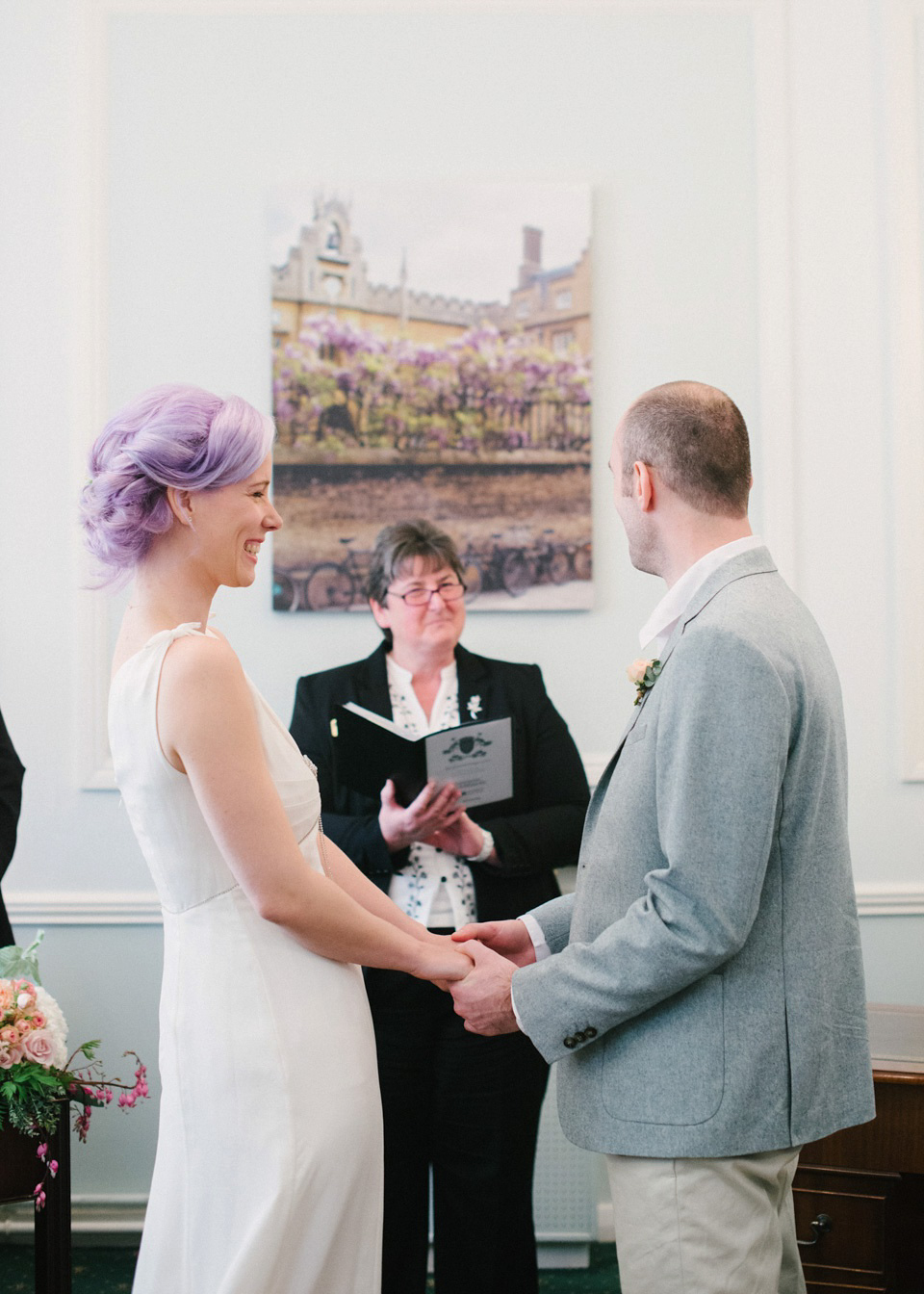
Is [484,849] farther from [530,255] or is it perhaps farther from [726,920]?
[530,255]

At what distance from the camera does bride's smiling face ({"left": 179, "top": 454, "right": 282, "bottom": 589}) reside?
175 cm

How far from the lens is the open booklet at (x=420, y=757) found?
8.02 ft

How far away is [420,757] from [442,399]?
1358 millimetres

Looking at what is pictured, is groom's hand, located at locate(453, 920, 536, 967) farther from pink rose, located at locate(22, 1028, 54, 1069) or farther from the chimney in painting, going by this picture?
the chimney in painting

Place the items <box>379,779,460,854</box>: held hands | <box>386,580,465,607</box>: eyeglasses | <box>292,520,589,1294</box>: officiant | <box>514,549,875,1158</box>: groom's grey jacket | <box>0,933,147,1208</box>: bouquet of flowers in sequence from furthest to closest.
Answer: <box>386,580,465,607</box>: eyeglasses, <box>292,520,589,1294</box>: officiant, <box>379,779,460,854</box>: held hands, <box>0,933,147,1208</box>: bouquet of flowers, <box>514,549,875,1158</box>: groom's grey jacket

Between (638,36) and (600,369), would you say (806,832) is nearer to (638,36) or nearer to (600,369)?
(600,369)

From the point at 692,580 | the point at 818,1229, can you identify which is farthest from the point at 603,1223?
the point at 692,580

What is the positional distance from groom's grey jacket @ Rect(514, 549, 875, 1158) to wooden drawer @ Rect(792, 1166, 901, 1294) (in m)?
0.62

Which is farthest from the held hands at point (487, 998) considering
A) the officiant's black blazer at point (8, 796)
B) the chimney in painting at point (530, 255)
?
the chimney in painting at point (530, 255)

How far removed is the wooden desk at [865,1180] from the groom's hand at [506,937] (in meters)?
0.65

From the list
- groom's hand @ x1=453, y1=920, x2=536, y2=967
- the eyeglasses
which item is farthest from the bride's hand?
the eyeglasses

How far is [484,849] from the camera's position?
107 inches

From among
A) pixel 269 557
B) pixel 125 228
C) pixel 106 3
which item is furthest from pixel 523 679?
pixel 106 3

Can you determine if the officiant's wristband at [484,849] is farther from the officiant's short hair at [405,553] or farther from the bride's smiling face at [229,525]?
the bride's smiling face at [229,525]
